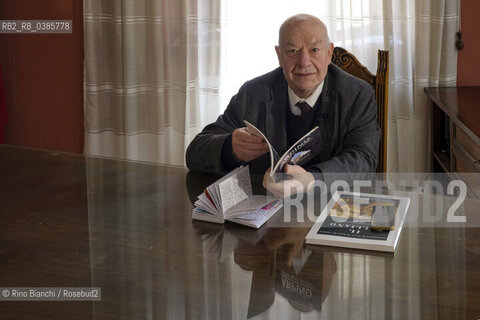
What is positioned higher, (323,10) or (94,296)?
(323,10)

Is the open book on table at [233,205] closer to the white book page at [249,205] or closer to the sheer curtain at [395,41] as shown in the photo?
the white book page at [249,205]

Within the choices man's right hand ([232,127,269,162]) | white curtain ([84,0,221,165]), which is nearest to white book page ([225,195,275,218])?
man's right hand ([232,127,269,162])

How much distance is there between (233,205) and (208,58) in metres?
2.08

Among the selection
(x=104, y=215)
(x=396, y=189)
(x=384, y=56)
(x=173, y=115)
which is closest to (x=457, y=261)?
(x=396, y=189)

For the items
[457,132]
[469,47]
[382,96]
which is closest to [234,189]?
[382,96]

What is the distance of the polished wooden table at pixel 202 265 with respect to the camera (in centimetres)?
129

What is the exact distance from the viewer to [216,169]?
88.8 inches

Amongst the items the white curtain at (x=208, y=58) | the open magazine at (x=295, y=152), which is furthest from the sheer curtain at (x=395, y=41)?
the open magazine at (x=295, y=152)

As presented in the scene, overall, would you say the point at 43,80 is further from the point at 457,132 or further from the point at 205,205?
the point at 205,205

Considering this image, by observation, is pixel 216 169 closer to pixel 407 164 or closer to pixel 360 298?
pixel 360 298

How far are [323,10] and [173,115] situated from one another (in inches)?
40.9

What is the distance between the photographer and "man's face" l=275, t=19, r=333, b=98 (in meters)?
2.34

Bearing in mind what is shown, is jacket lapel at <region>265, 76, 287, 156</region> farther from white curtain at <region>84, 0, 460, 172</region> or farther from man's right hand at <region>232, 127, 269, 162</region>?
white curtain at <region>84, 0, 460, 172</region>

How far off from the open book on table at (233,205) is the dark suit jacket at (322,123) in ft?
1.20
